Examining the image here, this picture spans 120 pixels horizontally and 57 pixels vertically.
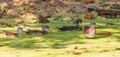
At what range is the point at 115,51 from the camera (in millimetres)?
3525

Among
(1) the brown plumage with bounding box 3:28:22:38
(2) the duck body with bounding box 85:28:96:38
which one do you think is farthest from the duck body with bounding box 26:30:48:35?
(2) the duck body with bounding box 85:28:96:38

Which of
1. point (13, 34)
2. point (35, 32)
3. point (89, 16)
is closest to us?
point (13, 34)

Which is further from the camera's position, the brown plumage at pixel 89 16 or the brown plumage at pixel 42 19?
the brown plumage at pixel 89 16

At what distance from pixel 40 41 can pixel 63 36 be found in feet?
1.26

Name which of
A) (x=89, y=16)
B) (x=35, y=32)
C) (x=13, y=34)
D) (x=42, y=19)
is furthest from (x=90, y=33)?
(x=89, y=16)

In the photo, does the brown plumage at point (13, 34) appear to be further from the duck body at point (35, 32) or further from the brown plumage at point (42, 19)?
the brown plumage at point (42, 19)

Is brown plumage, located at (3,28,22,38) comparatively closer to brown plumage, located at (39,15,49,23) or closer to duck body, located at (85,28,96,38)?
duck body, located at (85,28,96,38)

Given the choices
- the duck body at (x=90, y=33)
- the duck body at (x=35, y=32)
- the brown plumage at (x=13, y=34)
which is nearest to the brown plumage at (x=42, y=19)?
the duck body at (x=35, y=32)

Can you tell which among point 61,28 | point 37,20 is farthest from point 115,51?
point 37,20

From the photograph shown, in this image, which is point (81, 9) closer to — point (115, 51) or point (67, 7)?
point (67, 7)

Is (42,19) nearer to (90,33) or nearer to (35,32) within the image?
(35,32)

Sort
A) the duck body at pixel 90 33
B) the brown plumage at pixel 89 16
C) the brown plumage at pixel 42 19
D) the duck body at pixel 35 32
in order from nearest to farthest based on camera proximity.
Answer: the duck body at pixel 90 33, the duck body at pixel 35 32, the brown plumage at pixel 42 19, the brown plumage at pixel 89 16

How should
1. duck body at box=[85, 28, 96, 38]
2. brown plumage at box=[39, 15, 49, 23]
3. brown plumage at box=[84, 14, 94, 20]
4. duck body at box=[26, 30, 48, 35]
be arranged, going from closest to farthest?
duck body at box=[85, 28, 96, 38], duck body at box=[26, 30, 48, 35], brown plumage at box=[39, 15, 49, 23], brown plumage at box=[84, 14, 94, 20]

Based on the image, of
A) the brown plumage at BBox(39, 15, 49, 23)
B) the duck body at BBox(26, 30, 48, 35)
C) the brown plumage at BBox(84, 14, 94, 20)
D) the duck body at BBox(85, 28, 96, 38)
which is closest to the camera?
the duck body at BBox(85, 28, 96, 38)
